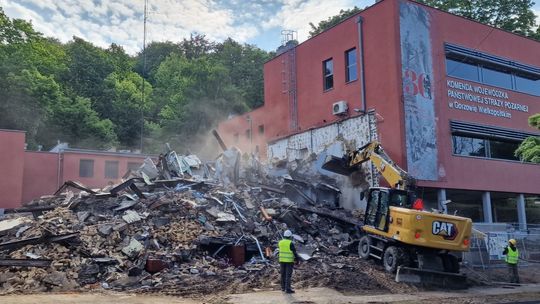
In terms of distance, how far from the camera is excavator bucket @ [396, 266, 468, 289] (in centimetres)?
1396

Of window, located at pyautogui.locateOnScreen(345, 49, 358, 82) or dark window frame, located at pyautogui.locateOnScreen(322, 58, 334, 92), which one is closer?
window, located at pyautogui.locateOnScreen(345, 49, 358, 82)

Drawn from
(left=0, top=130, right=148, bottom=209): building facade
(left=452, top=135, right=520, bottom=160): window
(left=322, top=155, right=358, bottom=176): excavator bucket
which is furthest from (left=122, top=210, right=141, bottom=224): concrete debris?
(left=452, top=135, right=520, bottom=160): window

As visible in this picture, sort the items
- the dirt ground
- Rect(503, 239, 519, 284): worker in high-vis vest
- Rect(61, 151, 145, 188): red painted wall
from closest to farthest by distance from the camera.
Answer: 1. the dirt ground
2. Rect(503, 239, 519, 284): worker in high-vis vest
3. Rect(61, 151, 145, 188): red painted wall

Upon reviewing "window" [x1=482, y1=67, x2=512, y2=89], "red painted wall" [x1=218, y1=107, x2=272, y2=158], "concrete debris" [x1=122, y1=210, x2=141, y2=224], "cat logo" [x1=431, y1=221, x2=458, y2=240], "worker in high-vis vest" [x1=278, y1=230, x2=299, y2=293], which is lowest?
"worker in high-vis vest" [x1=278, y1=230, x2=299, y2=293]

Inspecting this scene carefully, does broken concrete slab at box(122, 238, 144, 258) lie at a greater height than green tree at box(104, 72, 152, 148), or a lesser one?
lesser

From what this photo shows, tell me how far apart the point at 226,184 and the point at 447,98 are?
37.7 ft

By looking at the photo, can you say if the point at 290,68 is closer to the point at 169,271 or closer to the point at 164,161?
the point at 164,161

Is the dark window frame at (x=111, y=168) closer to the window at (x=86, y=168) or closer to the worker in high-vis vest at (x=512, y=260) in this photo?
the window at (x=86, y=168)

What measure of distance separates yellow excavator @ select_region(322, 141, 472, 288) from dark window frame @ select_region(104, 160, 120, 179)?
2451 cm

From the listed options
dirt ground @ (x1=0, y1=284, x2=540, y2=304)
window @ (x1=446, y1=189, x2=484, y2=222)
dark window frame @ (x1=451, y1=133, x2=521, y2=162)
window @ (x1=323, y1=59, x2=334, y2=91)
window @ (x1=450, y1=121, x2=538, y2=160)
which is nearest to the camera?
dirt ground @ (x1=0, y1=284, x2=540, y2=304)

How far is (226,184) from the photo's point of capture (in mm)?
22016

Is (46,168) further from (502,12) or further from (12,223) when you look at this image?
(502,12)

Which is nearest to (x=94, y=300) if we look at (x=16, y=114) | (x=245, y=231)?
(x=245, y=231)

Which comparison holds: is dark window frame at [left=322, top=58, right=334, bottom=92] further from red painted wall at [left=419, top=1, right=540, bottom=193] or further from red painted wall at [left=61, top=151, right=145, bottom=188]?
red painted wall at [left=61, top=151, right=145, bottom=188]
